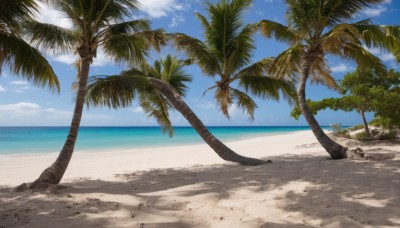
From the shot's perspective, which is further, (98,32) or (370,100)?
(370,100)

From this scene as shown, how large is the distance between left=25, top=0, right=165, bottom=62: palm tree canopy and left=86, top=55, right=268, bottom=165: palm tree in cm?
75

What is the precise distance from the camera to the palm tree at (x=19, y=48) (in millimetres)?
4801

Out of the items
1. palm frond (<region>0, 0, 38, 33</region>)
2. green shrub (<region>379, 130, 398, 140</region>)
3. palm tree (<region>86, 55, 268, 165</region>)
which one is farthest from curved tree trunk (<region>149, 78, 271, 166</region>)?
green shrub (<region>379, 130, 398, 140</region>)

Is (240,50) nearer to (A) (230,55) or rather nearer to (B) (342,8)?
(A) (230,55)

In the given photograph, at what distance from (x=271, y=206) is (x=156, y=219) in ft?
4.85

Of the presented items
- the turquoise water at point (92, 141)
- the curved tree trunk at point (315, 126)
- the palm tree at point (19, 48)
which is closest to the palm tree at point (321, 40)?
the curved tree trunk at point (315, 126)

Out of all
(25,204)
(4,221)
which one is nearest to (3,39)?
Result: (25,204)

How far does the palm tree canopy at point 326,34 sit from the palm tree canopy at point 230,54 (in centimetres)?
67

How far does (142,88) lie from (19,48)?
2709mm

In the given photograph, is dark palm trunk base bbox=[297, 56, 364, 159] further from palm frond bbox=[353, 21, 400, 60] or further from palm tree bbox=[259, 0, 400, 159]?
palm frond bbox=[353, 21, 400, 60]

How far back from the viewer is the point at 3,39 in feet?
17.2

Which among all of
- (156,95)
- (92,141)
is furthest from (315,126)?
(92,141)

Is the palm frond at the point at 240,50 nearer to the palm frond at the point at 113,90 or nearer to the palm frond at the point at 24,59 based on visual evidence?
the palm frond at the point at 113,90

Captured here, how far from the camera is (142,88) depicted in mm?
7105
